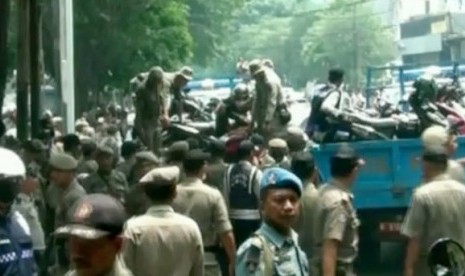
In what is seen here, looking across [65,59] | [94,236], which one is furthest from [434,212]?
[65,59]

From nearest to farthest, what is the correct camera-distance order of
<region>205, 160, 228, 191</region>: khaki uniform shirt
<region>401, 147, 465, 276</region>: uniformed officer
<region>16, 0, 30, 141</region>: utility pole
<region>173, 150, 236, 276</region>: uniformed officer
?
<region>401, 147, 465, 276</region>: uniformed officer, <region>173, 150, 236, 276</region>: uniformed officer, <region>205, 160, 228, 191</region>: khaki uniform shirt, <region>16, 0, 30, 141</region>: utility pole

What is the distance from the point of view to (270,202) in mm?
6773

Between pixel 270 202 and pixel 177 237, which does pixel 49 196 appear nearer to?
pixel 177 237

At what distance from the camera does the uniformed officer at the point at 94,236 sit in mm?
5020

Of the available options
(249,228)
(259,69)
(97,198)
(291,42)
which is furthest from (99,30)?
(291,42)

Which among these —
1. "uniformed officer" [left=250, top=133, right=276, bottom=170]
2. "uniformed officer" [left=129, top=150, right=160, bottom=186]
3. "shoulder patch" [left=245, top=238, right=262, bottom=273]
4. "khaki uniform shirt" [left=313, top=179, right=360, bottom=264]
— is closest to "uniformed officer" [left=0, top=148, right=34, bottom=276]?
"shoulder patch" [left=245, top=238, right=262, bottom=273]

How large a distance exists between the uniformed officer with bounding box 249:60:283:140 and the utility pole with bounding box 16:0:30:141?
5.20m

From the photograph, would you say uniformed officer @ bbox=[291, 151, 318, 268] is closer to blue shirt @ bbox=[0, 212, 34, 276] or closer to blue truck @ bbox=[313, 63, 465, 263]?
blue shirt @ bbox=[0, 212, 34, 276]

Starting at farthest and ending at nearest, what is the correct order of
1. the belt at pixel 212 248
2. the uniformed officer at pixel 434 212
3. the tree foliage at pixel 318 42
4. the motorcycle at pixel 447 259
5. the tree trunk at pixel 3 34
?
1. the tree foliage at pixel 318 42
2. the tree trunk at pixel 3 34
3. the belt at pixel 212 248
4. the uniformed officer at pixel 434 212
5. the motorcycle at pixel 447 259

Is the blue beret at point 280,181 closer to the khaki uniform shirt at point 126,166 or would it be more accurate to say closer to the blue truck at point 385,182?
the khaki uniform shirt at point 126,166

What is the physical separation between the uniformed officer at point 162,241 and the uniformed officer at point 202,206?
193 cm

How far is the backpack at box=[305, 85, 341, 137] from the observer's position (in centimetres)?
1723

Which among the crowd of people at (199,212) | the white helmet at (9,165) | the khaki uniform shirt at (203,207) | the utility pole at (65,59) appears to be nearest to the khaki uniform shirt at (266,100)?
the crowd of people at (199,212)

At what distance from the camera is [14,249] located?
7359mm
